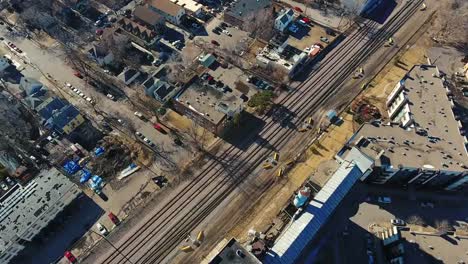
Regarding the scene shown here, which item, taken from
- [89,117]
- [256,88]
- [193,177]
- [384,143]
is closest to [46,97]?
[89,117]

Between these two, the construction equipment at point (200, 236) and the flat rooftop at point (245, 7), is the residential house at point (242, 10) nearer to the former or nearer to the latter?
the flat rooftop at point (245, 7)

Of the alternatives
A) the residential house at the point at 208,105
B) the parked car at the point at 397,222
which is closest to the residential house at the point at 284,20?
the residential house at the point at 208,105

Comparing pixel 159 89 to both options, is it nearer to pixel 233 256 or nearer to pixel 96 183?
pixel 96 183

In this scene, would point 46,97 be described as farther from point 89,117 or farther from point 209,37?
point 209,37

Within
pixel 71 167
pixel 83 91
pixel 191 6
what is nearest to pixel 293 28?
pixel 191 6

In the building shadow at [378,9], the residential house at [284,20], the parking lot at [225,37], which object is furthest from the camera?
the building shadow at [378,9]

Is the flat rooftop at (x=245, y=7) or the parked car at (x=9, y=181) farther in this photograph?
the flat rooftop at (x=245, y=7)

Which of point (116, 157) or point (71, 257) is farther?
point (116, 157)
